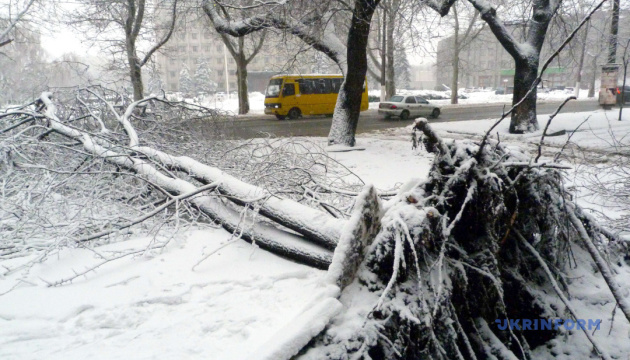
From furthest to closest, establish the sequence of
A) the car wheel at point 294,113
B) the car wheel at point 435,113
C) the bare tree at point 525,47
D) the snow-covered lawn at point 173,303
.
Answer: the car wheel at point 435,113
the car wheel at point 294,113
the bare tree at point 525,47
the snow-covered lawn at point 173,303

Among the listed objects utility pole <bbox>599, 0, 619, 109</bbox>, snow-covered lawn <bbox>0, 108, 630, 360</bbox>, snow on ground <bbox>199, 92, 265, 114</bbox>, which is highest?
utility pole <bbox>599, 0, 619, 109</bbox>

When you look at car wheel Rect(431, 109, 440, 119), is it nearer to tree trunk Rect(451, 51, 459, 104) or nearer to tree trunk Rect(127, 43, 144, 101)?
tree trunk Rect(451, 51, 459, 104)

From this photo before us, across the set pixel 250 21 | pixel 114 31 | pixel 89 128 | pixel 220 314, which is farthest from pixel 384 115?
pixel 220 314

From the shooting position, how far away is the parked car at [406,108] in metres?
21.9

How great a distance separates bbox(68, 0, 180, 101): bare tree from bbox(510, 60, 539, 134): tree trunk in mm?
12029

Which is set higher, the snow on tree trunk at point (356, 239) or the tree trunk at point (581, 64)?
the tree trunk at point (581, 64)

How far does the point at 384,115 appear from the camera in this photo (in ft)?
73.5

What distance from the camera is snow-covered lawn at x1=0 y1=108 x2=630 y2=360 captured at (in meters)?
2.13

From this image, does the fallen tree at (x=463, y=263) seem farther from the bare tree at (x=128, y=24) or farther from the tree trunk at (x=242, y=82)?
the tree trunk at (x=242, y=82)

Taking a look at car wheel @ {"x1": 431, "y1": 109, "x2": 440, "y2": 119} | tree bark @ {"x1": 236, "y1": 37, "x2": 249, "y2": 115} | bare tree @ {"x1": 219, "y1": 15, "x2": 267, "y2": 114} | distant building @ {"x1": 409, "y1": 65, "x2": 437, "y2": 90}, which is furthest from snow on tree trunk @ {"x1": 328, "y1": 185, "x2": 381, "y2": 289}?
distant building @ {"x1": 409, "y1": 65, "x2": 437, "y2": 90}

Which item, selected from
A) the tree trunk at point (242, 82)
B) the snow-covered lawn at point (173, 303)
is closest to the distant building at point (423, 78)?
the tree trunk at point (242, 82)

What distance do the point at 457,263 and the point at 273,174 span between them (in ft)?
8.43

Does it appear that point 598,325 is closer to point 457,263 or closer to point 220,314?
point 457,263

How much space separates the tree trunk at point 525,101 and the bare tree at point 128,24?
1203 cm
